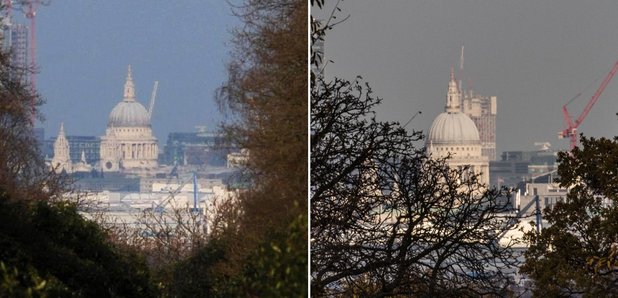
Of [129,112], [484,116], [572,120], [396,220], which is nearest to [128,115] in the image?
[129,112]

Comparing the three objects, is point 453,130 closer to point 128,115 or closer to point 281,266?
point 281,266

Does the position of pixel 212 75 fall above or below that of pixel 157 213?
above

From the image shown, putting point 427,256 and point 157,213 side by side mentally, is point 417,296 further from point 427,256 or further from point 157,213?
point 157,213

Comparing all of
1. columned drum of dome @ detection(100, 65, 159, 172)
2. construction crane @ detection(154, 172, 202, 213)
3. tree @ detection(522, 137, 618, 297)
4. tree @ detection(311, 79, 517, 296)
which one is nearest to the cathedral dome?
columned drum of dome @ detection(100, 65, 159, 172)

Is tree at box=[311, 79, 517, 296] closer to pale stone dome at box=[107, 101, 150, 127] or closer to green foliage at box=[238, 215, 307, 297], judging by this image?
green foliage at box=[238, 215, 307, 297]

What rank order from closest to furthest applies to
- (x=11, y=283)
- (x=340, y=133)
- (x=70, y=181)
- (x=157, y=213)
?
(x=11, y=283), (x=70, y=181), (x=157, y=213), (x=340, y=133)

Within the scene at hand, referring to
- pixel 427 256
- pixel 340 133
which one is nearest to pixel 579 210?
pixel 427 256
